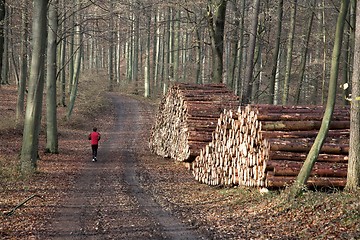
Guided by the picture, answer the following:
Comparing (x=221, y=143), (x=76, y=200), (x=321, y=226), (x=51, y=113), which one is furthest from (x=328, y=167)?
A: (x=51, y=113)

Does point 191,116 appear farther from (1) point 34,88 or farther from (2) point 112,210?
(2) point 112,210

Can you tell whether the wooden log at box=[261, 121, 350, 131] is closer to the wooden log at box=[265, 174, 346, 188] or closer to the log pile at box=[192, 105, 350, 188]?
the log pile at box=[192, 105, 350, 188]

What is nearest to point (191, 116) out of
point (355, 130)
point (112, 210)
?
point (112, 210)

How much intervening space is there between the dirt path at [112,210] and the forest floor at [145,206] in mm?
20

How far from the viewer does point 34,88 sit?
15812mm

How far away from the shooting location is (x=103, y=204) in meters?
12.2

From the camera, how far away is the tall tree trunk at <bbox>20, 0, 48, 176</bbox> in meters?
15.5

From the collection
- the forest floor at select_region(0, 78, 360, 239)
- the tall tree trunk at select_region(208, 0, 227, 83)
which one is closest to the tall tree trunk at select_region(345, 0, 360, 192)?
the forest floor at select_region(0, 78, 360, 239)

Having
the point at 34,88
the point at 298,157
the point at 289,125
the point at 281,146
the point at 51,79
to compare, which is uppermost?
the point at 51,79

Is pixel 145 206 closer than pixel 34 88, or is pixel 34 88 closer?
pixel 145 206

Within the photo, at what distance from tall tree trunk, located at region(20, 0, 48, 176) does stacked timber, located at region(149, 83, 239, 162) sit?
5908 mm

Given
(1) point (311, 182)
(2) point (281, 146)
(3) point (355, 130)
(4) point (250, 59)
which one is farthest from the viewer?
(4) point (250, 59)

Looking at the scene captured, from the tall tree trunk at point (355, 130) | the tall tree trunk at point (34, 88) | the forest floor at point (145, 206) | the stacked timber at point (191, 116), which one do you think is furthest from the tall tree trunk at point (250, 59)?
the tall tree trunk at point (355, 130)

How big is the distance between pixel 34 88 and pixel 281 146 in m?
8.32
